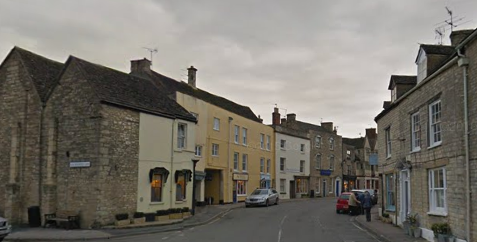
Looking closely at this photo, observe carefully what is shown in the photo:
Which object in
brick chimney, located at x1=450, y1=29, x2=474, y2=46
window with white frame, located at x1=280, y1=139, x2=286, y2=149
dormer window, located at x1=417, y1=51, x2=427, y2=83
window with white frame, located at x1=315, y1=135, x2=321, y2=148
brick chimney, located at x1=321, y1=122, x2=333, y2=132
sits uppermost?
brick chimney, located at x1=321, y1=122, x2=333, y2=132

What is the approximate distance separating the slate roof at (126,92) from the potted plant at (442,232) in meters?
14.7

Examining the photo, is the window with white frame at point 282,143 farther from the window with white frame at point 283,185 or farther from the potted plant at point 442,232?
the potted plant at point 442,232

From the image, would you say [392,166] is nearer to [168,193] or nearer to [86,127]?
[168,193]

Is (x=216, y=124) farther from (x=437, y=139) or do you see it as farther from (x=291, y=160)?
(x=437, y=139)

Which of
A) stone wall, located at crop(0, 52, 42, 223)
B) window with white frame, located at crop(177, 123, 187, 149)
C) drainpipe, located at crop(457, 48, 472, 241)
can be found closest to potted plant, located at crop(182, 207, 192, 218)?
window with white frame, located at crop(177, 123, 187, 149)

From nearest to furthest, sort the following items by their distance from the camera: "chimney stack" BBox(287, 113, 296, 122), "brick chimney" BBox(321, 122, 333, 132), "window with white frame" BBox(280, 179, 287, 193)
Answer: "window with white frame" BBox(280, 179, 287, 193) → "chimney stack" BBox(287, 113, 296, 122) → "brick chimney" BBox(321, 122, 333, 132)

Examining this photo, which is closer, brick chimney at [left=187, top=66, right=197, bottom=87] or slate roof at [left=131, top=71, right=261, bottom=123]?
slate roof at [left=131, top=71, right=261, bottom=123]

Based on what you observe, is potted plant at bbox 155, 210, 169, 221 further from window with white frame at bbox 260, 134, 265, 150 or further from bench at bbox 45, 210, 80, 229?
window with white frame at bbox 260, 134, 265, 150

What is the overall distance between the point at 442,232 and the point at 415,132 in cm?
543

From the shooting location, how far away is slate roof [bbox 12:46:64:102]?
76.3 feet

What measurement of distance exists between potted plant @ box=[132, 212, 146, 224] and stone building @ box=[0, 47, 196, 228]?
0.73 ft

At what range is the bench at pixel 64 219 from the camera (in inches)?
806

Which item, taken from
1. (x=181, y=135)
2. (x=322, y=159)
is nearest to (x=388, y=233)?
(x=181, y=135)

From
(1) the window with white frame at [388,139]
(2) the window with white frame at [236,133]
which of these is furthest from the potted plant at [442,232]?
(2) the window with white frame at [236,133]
